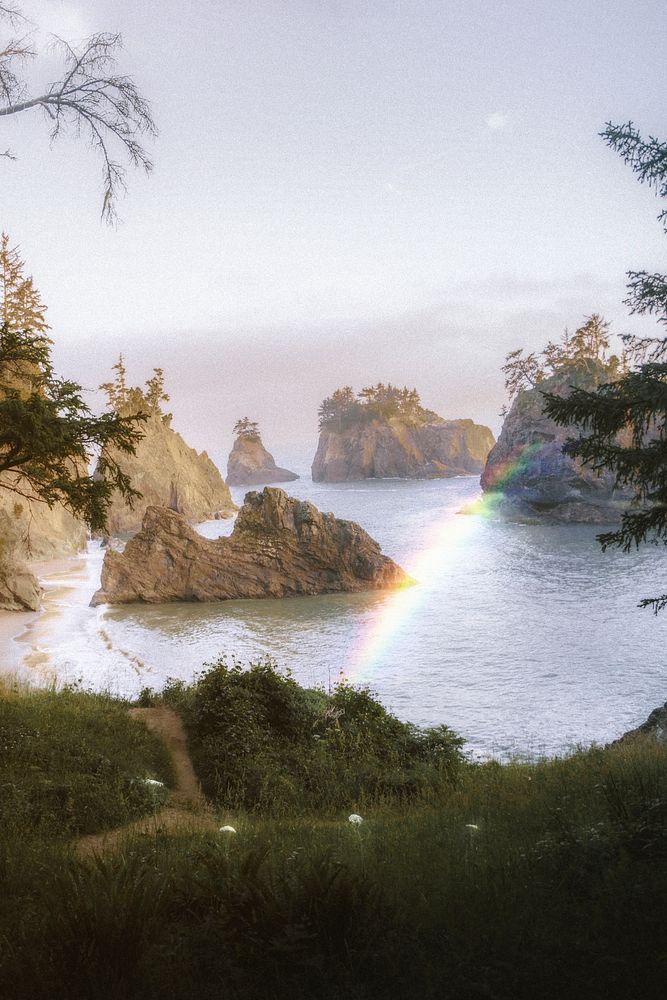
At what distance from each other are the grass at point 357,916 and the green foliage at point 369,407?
481 feet

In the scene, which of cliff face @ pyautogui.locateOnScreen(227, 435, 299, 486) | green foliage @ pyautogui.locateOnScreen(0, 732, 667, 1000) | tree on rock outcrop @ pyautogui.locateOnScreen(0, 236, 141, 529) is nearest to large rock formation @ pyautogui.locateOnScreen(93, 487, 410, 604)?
tree on rock outcrop @ pyautogui.locateOnScreen(0, 236, 141, 529)

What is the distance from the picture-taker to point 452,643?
101ft

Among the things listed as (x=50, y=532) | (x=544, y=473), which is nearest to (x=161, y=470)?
(x=50, y=532)

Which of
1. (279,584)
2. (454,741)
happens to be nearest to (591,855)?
(454,741)

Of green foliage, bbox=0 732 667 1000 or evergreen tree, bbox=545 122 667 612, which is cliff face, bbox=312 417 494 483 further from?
green foliage, bbox=0 732 667 1000

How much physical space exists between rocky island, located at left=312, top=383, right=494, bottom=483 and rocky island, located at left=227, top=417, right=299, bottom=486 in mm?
10987

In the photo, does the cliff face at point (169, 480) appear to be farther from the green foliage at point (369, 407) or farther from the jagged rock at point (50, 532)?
the green foliage at point (369, 407)

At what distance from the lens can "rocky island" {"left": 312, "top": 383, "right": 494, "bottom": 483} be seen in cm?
15150

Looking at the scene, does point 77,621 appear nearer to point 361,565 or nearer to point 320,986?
point 361,565

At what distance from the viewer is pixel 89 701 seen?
1526cm

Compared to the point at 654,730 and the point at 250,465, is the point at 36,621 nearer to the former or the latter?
the point at 654,730

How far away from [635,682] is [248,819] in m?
19.6

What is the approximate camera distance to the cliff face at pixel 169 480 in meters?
75.2

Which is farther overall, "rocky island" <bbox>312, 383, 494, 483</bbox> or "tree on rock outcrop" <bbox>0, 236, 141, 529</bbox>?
"rocky island" <bbox>312, 383, 494, 483</bbox>
